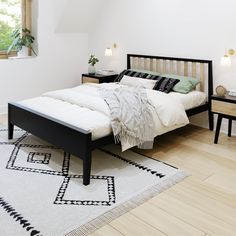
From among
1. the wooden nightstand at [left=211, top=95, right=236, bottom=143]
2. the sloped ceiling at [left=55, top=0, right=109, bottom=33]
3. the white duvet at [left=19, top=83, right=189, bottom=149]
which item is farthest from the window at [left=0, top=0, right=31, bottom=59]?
the wooden nightstand at [left=211, top=95, right=236, bottom=143]

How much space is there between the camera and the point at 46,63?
208 inches

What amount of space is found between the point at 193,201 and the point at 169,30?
2795 mm

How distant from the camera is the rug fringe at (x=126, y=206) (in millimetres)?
2051

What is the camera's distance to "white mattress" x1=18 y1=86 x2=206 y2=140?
2.79 meters

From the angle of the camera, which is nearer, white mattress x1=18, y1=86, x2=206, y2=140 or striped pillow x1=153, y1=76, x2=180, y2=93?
white mattress x1=18, y1=86, x2=206, y2=140

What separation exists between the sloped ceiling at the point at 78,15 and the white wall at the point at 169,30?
11 cm

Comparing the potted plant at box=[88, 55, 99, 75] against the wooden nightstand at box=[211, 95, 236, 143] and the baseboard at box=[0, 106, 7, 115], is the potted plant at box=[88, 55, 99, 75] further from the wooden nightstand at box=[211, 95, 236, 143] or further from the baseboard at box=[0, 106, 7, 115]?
the wooden nightstand at box=[211, 95, 236, 143]

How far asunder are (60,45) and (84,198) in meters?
3.60

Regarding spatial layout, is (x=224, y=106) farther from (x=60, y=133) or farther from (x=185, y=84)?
(x=60, y=133)

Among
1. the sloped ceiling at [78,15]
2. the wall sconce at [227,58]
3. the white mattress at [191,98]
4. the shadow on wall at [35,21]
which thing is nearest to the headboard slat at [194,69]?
the white mattress at [191,98]

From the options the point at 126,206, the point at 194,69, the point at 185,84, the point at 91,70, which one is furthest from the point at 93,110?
the point at 91,70

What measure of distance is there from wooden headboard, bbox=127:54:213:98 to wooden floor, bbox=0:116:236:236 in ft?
3.14

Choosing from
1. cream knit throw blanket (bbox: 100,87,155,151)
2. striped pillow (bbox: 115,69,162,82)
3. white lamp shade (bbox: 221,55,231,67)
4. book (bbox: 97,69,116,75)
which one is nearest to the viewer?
cream knit throw blanket (bbox: 100,87,155,151)

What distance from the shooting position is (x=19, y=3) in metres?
4.94
